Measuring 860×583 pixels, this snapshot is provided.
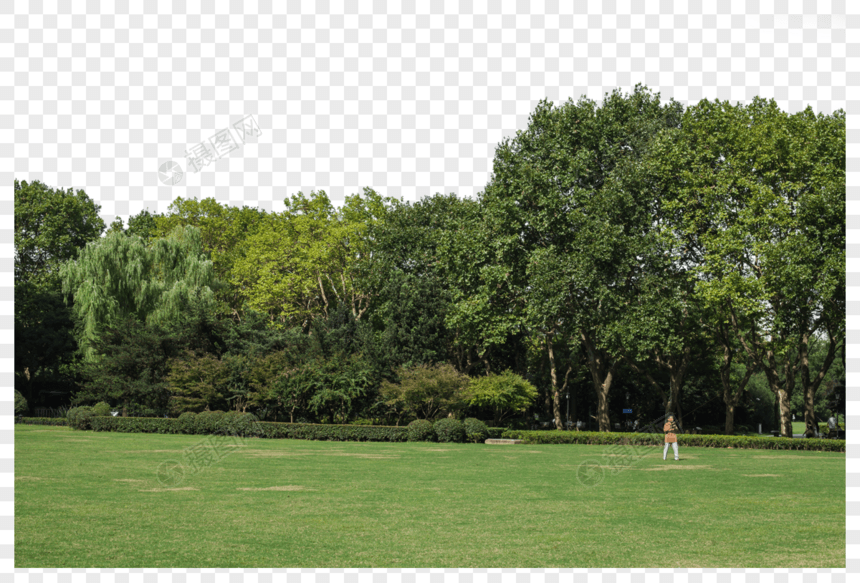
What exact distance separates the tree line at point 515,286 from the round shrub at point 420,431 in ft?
6.11

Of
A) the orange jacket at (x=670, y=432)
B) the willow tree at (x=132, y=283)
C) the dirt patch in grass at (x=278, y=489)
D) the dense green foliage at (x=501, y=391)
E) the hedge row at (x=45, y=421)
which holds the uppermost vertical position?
the willow tree at (x=132, y=283)

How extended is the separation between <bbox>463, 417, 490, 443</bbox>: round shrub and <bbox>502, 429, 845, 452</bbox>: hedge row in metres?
1.93

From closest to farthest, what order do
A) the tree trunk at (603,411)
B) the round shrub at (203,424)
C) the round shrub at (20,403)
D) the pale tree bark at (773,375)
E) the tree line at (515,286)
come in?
the tree line at (515,286) < the pale tree bark at (773,375) < the round shrub at (203,424) < the tree trunk at (603,411) < the round shrub at (20,403)

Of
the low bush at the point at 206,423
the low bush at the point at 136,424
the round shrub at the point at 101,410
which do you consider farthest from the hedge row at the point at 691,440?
the round shrub at the point at 101,410

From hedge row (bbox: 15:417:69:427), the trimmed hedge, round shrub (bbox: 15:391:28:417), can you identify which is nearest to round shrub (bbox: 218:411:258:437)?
the trimmed hedge

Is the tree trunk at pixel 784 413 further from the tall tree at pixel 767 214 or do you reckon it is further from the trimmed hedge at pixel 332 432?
the trimmed hedge at pixel 332 432

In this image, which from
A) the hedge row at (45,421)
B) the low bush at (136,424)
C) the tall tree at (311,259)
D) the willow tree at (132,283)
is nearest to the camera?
the low bush at (136,424)

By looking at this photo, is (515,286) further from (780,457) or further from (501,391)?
(780,457)

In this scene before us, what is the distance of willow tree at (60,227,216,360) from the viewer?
46062 millimetres

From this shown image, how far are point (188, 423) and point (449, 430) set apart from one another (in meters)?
13.5

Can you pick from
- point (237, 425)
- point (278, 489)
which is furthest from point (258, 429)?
point (278, 489)

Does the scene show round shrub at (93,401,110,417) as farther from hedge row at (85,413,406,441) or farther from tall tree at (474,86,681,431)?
tall tree at (474,86,681,431)

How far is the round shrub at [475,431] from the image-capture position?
35.2 metres

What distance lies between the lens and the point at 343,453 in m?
26.9
